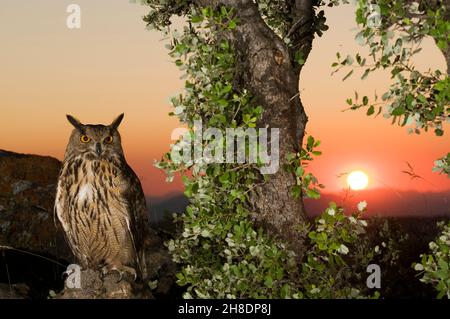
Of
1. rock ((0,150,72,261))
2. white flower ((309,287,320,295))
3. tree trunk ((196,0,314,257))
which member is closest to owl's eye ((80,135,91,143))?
tree trunk ((196,0,314,257))

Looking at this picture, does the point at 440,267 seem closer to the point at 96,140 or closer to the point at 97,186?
the point at 97,186

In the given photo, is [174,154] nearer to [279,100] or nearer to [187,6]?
[279,100]

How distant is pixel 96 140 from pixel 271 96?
270 cm

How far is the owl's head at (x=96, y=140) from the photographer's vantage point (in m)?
9.27

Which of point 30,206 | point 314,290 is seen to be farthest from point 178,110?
point 30,206

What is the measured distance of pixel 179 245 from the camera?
9.80m

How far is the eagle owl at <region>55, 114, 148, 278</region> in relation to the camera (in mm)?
9266

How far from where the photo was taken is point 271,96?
8.51 meters

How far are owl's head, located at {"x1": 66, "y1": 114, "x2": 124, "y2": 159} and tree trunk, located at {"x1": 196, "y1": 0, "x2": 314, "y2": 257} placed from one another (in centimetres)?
210

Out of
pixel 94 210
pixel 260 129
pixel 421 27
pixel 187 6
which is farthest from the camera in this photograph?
pixel 187 6

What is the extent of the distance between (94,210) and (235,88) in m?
2.76

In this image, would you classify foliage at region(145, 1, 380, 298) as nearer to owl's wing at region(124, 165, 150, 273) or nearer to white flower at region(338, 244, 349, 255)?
white flower at region(338, 244, 349, 255)
